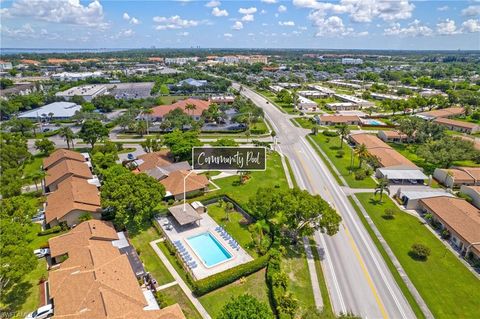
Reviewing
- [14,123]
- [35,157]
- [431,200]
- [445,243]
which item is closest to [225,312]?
[445,243]

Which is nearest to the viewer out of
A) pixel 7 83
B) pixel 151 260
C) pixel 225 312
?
pixel 225 312

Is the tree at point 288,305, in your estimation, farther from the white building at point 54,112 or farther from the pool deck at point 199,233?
the white building at point 54,112

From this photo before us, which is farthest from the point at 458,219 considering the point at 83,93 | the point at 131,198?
the point at 83,93

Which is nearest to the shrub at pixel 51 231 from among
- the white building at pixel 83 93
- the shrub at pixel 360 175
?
the shrub at pixel 360 175

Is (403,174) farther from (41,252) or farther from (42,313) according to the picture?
(41,252)

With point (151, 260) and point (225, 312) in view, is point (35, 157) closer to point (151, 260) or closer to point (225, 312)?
point (151, 260)
